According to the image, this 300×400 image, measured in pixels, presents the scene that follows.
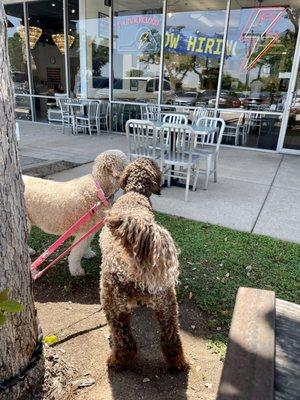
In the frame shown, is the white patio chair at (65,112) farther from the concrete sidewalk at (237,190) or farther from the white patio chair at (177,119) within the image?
the white patio chair at (177,119)

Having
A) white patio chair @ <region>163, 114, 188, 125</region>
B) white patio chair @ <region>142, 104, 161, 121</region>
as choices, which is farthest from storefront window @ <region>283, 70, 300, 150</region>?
white patio chair @ <region>142, 104, 161, 121</region>

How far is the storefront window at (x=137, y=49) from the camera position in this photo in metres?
9.27

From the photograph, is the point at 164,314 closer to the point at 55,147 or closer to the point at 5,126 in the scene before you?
the point at 5,126

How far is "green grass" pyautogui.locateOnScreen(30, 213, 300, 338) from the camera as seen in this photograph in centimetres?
274

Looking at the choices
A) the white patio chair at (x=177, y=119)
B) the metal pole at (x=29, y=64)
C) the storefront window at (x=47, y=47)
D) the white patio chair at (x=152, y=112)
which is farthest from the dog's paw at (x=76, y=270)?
the metal pole at (x=29, y=64)

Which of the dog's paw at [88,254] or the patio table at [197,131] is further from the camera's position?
the patio table at [197,131]

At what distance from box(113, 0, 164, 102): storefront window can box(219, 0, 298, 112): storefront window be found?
2.17 m

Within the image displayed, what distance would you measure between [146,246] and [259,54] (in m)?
8.15

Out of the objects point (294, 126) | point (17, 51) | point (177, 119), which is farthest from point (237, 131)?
point (17, 51)

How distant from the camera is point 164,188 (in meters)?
5.54

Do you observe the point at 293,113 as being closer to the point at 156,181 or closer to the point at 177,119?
the point at 177,119

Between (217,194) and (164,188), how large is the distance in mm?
916

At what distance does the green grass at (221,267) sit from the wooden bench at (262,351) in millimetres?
997

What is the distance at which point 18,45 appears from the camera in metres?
11.8
